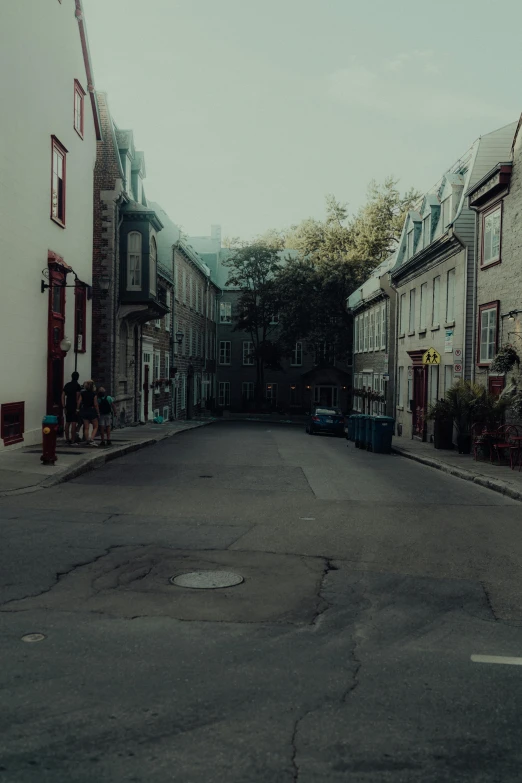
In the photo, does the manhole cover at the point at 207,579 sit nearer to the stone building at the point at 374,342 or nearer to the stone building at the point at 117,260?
the stone building at the point at 117,260

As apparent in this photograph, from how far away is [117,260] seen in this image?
94.5 feet

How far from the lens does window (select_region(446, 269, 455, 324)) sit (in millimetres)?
26513

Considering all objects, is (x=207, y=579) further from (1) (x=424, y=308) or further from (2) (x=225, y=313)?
(2) (x=225, y=313)

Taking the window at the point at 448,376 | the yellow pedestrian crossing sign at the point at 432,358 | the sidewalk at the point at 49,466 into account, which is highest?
the yellow pedestrian crossing sign at the point at 432,358

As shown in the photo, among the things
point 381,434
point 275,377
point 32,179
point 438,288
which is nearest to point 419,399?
point 438,288

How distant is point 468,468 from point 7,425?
404 inches

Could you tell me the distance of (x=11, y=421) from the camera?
1772cm

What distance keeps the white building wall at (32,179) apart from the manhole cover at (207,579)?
431 inches

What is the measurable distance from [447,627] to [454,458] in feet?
50.8

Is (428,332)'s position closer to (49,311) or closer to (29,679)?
(49,311)

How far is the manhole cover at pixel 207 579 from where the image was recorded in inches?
270

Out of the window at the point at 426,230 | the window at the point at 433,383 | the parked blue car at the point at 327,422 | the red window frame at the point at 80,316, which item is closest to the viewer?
the red window frame at the point at 80,316

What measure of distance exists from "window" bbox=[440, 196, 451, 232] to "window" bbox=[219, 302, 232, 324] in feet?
124

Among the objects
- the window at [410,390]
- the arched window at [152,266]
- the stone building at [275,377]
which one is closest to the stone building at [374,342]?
the window at [410,390]
